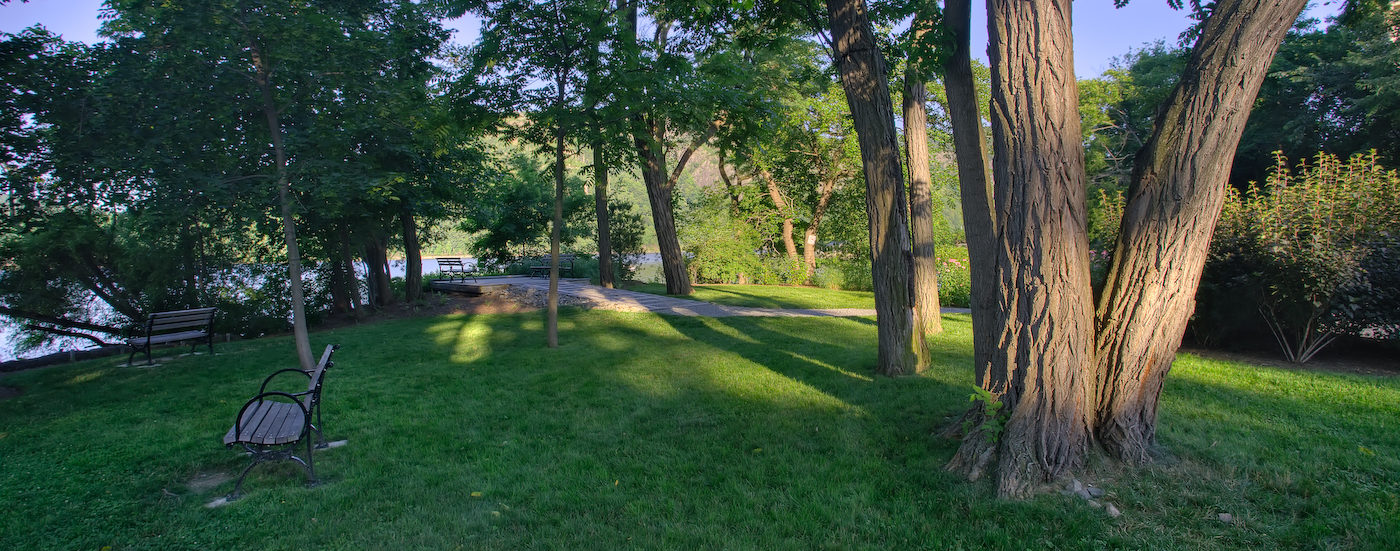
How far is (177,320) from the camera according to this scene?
9.12 m

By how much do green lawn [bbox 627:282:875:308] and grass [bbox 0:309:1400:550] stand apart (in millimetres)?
6978

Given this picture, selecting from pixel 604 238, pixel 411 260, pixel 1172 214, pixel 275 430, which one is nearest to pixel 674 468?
pixel 275 430

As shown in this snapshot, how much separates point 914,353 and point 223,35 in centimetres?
810

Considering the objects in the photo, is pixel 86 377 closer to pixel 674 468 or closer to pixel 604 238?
pixel 674 468

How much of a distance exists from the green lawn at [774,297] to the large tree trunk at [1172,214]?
33.9 feet

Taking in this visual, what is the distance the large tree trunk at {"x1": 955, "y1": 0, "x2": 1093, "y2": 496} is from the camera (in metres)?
3.44

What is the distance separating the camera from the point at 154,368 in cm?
846

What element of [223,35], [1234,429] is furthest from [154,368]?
[1234,429]

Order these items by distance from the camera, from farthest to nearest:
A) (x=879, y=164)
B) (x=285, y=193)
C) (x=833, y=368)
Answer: (x=285, y=193), (x=833, y=368), (x=879, y=164)

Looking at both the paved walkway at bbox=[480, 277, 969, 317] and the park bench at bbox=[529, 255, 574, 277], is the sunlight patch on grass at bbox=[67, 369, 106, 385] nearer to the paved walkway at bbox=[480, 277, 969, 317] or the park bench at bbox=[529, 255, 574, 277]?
the paved walkway at bbox=[480, 277, 969, 317]

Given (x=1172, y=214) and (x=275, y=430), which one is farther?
(x=275, y=430)

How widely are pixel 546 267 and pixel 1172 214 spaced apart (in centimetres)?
2114

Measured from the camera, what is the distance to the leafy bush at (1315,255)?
6379mm

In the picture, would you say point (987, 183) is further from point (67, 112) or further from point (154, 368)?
point (154, 368)
